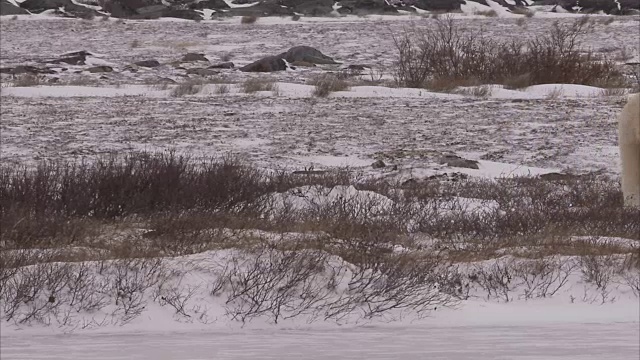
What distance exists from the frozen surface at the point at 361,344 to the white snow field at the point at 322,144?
0.05 feet

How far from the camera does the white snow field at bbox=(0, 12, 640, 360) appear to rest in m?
5.97

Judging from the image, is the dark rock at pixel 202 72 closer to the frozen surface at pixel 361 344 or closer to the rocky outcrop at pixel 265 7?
the frozen surface at pixel 361 344

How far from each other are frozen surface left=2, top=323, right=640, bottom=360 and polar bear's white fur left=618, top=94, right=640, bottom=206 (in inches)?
119

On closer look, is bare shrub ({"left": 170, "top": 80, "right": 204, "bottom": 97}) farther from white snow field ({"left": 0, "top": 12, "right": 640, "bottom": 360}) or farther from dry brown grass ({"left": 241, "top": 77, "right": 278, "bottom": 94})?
dry brown grass ({"left": 241, "top": 77, "right": 278, "bottom": 94})

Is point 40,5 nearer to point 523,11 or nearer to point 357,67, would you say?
point 523,11

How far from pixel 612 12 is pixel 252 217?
39.6m

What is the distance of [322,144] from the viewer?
46.5ft

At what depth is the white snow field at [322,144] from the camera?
597cm

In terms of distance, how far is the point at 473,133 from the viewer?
49.5ft

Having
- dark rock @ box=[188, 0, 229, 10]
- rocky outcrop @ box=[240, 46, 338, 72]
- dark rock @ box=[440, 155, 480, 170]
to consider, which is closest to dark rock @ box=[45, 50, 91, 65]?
rocky outcrop @ box=[240, 46, 338, 72]

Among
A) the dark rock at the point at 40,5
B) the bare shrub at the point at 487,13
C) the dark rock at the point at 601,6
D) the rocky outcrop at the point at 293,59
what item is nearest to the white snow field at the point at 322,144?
the rocky outcrop at the point at 293,59

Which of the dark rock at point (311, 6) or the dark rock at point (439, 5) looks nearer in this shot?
the dark rock at point (311, 6)

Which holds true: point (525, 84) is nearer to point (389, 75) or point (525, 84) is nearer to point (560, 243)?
point (389, 75)

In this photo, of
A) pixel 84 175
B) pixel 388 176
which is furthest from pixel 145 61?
pixel 84 175
